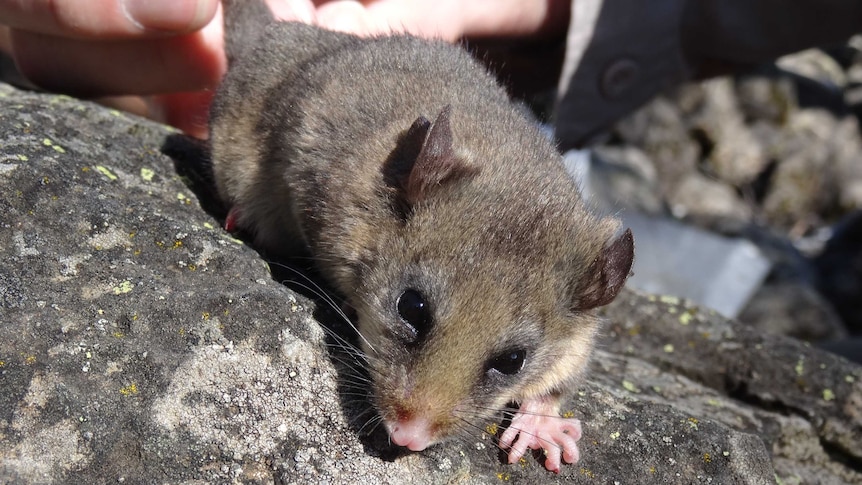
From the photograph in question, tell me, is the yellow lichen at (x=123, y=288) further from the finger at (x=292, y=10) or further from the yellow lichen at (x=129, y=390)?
the finger at (x=292, y=10)

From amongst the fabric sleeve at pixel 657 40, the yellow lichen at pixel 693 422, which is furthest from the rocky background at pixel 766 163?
the yellow lichen at pixel 693 422

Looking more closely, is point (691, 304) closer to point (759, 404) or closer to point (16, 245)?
point (759, 404)

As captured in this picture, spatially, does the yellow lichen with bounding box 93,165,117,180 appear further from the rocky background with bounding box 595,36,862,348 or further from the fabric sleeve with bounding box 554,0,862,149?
the rocky background with bounding box 595,36,862,348

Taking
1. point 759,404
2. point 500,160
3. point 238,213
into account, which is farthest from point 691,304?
point 238,213

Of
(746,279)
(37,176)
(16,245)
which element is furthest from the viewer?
(746,279)

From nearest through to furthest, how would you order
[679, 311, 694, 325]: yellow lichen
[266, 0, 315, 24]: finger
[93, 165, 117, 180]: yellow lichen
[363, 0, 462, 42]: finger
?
[93, 165, 117, 180]: yellow lichen → [679, 311, 694, 325]: yellow lichen → [266, 0, 315, 24]: finger → [363, 0, 462, 42]: finger

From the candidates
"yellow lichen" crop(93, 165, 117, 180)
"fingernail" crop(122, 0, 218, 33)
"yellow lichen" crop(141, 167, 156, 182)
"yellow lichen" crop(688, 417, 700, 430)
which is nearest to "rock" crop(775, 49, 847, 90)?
"fingernail" crop(122, 0, 218, 33)
